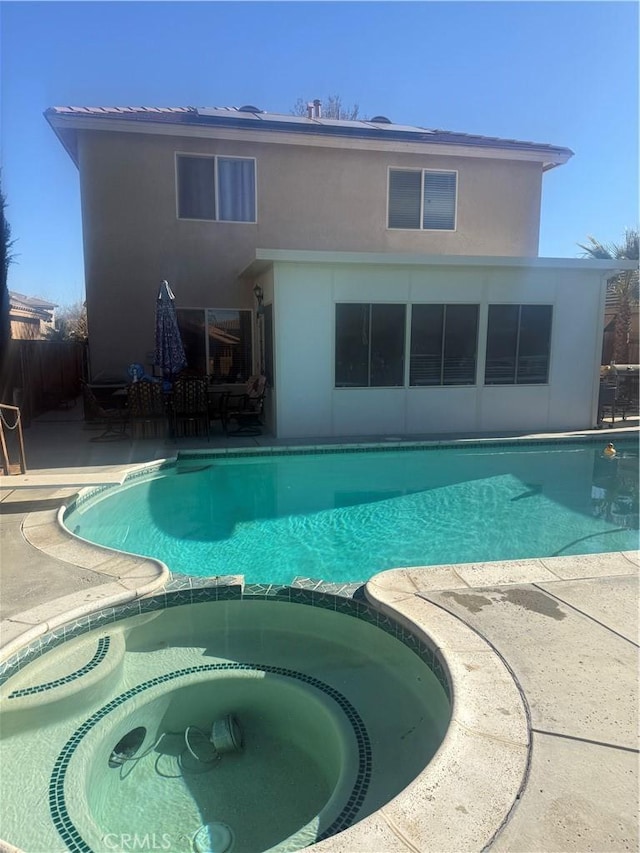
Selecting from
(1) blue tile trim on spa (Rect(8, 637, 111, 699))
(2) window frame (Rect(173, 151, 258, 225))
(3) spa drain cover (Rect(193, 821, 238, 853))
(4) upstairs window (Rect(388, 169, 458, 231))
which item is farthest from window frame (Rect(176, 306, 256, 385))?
(3) spa drain cover (Rect(193, 821, 238, 853))

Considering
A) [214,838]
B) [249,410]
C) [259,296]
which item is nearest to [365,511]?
[249,410]

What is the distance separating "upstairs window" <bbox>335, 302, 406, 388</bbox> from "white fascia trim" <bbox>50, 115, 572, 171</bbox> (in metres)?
4.63

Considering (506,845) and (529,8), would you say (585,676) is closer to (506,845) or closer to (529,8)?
(506,845)

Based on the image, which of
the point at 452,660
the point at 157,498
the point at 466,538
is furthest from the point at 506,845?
the point at 157,498

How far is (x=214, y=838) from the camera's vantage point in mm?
2682

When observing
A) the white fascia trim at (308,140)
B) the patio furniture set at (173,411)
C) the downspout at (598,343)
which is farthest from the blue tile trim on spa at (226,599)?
the white fascia trim at (308,140)

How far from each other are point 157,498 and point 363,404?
4499mm

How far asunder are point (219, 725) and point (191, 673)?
1.71ft

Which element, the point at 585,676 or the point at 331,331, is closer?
the point at 585,676

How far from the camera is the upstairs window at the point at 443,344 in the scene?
10.7m

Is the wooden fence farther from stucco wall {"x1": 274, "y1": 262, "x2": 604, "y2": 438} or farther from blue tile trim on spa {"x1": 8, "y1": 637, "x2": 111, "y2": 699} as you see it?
blue tile trim on spa {"x1": 8, "y1": 637, "x2": 111, "y2": 699}

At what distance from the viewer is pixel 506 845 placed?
204cm

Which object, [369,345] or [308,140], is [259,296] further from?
[308,140]

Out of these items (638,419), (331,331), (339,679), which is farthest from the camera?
(638,419)
